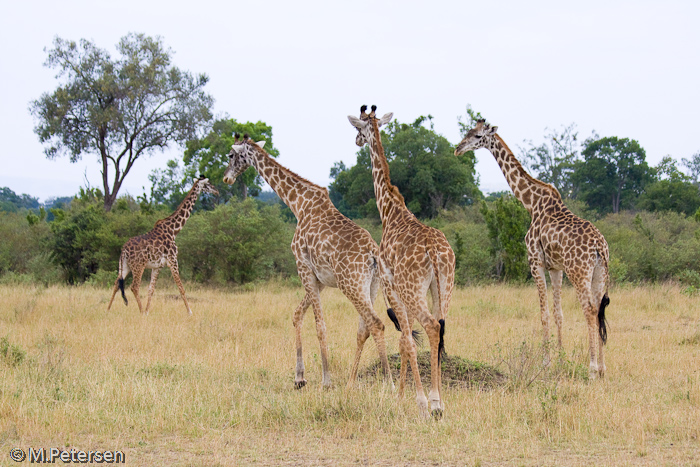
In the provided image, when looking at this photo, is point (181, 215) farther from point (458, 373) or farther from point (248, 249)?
point (458, 373)

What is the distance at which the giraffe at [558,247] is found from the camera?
756 cm

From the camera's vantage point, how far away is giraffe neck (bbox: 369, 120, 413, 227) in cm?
662

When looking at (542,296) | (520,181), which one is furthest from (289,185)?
(542,296)

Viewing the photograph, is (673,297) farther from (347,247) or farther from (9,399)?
(9,399)

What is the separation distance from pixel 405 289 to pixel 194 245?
1320 centimetres

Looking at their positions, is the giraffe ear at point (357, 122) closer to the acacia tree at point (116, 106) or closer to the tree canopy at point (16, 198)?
the acacia tree at point (116, 106)

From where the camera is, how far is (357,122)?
24.0 ft

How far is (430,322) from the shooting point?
5453 mm

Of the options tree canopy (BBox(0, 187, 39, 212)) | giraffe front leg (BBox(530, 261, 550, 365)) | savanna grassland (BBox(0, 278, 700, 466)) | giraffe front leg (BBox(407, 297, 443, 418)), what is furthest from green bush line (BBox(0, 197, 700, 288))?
tree canopy (BBox(0, 187, 39, 212))

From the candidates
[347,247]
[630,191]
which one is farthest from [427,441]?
[630,191]

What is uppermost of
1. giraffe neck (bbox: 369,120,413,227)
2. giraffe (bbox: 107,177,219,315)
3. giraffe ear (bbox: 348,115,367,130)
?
giraffe ear (bbox: 348,115,367,130)

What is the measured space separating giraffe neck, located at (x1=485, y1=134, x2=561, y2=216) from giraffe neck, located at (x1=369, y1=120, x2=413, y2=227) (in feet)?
8.70

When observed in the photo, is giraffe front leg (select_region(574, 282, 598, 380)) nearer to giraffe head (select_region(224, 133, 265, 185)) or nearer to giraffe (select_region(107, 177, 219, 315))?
giraffe head (select_region(224, 133, 265, 185))

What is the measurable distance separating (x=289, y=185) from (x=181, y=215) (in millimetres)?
7197
